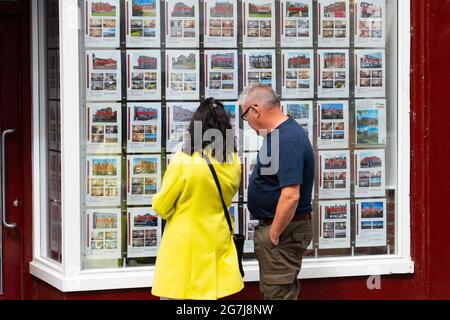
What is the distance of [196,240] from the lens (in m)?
5.22

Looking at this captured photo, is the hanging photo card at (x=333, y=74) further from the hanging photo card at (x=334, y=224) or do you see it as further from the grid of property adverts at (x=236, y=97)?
the hanging photo card at (x=334, y=224)

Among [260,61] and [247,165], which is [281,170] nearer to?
[247,165]

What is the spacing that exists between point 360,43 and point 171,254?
229 centimetres

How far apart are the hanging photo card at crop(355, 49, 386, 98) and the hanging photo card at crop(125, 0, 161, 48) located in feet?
4.94

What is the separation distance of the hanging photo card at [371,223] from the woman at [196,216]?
152 cm

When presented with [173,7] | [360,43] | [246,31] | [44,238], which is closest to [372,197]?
[360,43]

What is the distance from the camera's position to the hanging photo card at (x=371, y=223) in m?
6.50

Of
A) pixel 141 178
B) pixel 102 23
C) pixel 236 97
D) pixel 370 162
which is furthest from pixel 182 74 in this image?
pixel 370 162

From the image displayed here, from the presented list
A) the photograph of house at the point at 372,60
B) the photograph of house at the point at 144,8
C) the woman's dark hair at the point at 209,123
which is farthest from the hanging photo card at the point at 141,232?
the photograph of house at the point at 372,60

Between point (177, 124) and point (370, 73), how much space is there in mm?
1490

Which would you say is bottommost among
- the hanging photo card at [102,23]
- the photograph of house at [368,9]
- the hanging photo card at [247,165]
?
the hanging photo card at [247,165]

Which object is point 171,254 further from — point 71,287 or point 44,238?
point 44,238

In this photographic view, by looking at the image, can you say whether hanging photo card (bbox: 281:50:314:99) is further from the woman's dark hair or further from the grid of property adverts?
the woman's dark hair

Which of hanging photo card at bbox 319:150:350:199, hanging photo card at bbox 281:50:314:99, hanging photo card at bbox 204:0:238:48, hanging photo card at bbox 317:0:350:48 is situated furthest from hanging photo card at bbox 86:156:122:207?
hanging photo card at bbox 317:0:350:48
